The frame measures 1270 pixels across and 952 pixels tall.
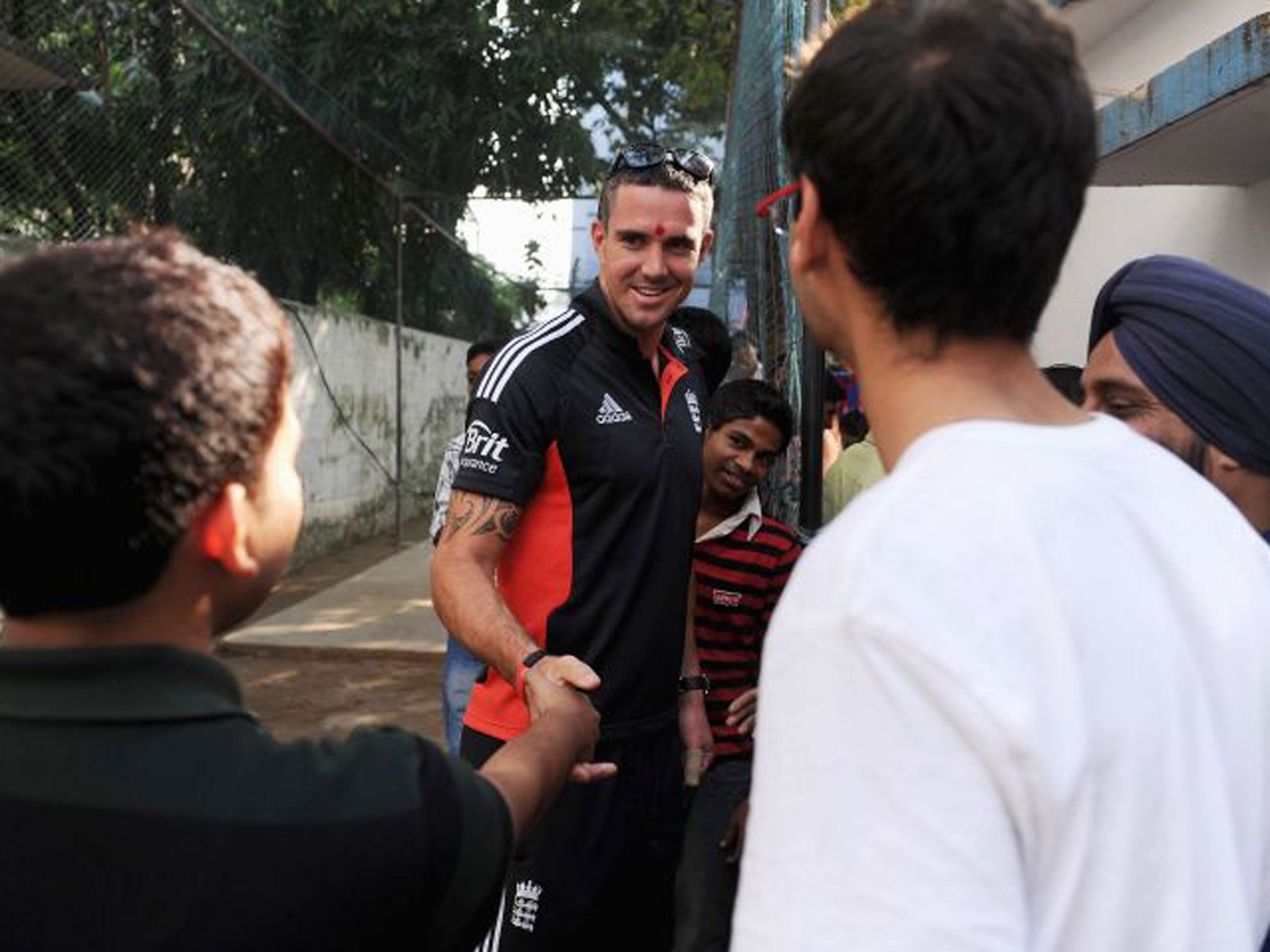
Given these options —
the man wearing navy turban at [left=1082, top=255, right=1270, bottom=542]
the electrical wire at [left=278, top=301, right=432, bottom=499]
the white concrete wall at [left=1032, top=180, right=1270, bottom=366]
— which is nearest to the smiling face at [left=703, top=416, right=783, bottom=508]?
the white concrete wall at [left=1032, top=180, right=1270, bottom=366]

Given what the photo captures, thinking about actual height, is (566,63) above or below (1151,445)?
above

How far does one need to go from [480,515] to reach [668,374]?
1.96ft

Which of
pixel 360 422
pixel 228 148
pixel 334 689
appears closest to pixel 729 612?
pixel 334 689

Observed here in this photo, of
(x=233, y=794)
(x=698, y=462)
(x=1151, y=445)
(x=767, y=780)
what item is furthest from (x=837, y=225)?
(x=698, y=462)

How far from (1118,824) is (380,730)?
0.71 m

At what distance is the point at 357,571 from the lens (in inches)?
441

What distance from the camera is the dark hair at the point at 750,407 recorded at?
339cm

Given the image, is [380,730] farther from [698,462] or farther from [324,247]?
[324,247]

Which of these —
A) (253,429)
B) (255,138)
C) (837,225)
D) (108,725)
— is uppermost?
(255,138)

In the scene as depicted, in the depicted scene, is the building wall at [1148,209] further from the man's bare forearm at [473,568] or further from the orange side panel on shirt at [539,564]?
the man's bare forearm at [473,568]

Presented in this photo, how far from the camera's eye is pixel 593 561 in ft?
8.28

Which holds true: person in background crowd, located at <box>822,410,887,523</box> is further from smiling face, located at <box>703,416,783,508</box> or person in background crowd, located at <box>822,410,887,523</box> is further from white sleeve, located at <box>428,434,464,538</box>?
white sleeve, located at <box>428,434,464,538</box>

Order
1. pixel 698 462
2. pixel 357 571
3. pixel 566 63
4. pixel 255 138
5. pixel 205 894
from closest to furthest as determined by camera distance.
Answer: pixel 205 894 → pixel 698 462 → pixel 255 138 → pixel 357 571 → pixel 566 63

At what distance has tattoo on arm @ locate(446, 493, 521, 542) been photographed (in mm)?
2430
